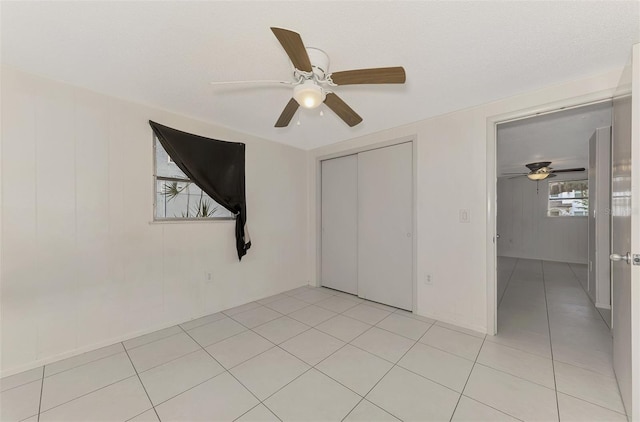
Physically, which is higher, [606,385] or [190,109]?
[190,109]

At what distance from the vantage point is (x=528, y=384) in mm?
1694

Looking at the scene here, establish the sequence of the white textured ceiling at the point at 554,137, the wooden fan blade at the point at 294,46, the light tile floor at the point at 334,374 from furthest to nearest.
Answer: the white textured ceiling at the point at 554,137 → the light tile floor at the point at 334,374 → the wooden fan blade at the point at 294,46

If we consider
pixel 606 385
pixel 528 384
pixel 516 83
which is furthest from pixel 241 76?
pixel 606 385

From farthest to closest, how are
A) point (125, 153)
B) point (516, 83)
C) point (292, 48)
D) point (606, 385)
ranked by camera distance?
point (125, 153) < point (516, 83) < point (606, 385) < point (292, 48)

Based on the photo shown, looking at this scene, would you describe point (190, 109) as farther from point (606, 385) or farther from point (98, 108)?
point (606, 385)

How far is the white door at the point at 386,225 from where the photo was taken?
9.96 feet

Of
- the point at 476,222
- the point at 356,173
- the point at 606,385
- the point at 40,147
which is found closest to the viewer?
the point at 606,385

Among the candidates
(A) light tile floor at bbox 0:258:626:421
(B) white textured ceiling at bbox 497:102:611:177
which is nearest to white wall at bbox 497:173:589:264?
(B) white textured ceiling at bbox 497:102:611:177

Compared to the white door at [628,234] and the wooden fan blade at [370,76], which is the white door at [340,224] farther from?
the white door at [628,234]

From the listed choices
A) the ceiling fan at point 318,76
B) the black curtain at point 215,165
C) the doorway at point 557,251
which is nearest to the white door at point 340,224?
the black curtain at point 215,165

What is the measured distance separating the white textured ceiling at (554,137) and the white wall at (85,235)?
153 inches

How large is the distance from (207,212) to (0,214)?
5.09 feet

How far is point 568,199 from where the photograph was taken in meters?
6.07

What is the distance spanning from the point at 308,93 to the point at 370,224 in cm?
223
